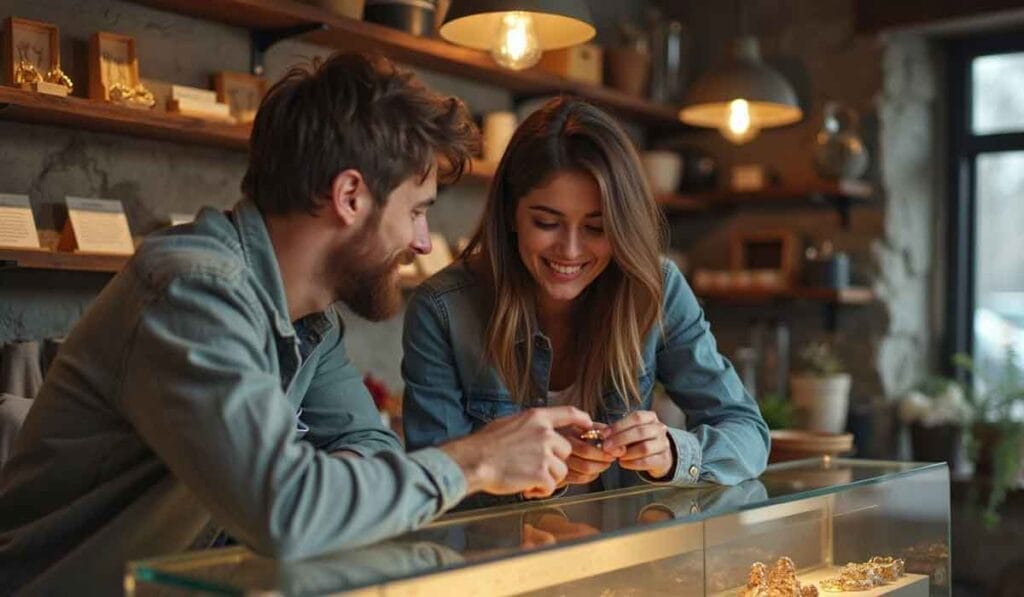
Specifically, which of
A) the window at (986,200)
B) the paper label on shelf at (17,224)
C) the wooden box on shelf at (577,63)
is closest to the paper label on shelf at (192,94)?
the paper label on shelf at (17,224)

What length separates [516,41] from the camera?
2.84m

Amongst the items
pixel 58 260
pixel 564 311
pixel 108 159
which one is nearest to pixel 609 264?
pixel 564 311

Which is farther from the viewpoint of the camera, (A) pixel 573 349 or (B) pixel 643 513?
(A) pixel 573 349

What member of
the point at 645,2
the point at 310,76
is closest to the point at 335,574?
the point at 310,76

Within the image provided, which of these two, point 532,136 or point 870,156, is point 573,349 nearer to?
point 532,136

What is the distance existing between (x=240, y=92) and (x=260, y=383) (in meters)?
2.50

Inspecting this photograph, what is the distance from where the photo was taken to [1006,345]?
4.73m

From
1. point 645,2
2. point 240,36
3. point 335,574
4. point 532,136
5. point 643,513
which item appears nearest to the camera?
point 335,574

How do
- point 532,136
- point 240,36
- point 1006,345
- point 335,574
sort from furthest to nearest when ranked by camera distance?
point 1006,345 < point 240,36 < point 532,136 < point 335,574

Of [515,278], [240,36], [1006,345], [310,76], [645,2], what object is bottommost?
[1006,345]

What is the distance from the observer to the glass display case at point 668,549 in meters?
1.10

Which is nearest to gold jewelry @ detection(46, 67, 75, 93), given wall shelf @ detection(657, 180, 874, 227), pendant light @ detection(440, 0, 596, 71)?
pendant light @ detection(440, 0, 596, 71)

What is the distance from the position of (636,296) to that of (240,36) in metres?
2.08

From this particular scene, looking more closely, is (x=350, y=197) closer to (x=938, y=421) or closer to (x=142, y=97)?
(x=142, y=97)
